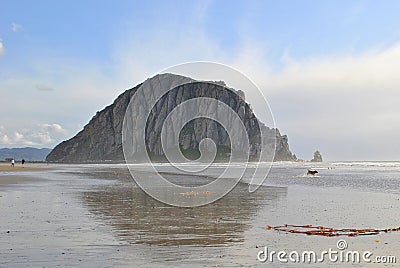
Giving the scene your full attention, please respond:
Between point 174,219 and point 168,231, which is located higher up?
point 174,219

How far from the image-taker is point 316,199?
26641 mm

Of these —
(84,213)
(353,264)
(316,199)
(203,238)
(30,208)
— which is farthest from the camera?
(316,199)

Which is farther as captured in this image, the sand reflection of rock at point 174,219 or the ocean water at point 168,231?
the sand reflection of rock at point 174,219

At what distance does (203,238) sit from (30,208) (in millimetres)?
10346

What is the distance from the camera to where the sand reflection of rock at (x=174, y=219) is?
1368 cm

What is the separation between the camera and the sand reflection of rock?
44.9 feet

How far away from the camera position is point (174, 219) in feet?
57.7

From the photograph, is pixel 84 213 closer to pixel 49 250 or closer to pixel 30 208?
pixel 30 208

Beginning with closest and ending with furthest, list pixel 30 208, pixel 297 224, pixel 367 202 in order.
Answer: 1. pixel 297 224
2. pixel 30 208
3. pixel 367 202

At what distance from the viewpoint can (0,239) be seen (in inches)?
517

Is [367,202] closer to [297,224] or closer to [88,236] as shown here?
[297,224]

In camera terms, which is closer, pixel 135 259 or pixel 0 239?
pixel 135 259

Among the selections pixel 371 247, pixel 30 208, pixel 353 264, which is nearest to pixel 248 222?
pixel 371 247

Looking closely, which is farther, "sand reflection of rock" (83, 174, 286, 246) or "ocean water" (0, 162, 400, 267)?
"sand reflection of rock" (83, 174, 286, 246)
